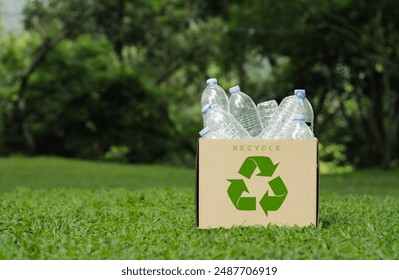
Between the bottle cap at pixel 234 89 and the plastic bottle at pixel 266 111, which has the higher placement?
the bottle cap at pixel 234 89

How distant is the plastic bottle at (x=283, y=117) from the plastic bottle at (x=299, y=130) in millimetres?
32

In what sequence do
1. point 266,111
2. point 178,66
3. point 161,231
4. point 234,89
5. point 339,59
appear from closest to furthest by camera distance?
point 161,231 → point 234,89 → point 266,111 → point 339,59 → point 178,66

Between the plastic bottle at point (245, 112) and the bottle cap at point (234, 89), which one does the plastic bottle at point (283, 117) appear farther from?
the bottle cap at point (234, 89)

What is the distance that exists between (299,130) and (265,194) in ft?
1.52

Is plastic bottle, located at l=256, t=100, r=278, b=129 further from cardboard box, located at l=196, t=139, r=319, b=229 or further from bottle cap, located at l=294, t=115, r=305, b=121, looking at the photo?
cardboard box, located at l=196, t=139, r=319, b=229

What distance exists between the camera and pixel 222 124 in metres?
4.39

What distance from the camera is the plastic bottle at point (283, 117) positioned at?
14.6ft

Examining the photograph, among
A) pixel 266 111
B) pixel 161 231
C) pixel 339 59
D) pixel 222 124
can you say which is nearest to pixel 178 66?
pixel 339 59

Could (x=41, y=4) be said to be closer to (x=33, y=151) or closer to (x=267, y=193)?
(x=33, y=151)

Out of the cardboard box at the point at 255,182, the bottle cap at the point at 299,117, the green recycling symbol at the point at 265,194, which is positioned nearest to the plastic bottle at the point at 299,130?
the bottle cap at the point at 299,117

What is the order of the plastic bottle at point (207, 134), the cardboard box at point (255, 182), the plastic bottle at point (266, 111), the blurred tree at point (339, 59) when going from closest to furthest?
1. the cardboard box at point (255, 182)
2. the plastic bottle at point (207, 134)
3. the plastic bottle at point (266, 111)
4. the blurred tree at point (339, 59)

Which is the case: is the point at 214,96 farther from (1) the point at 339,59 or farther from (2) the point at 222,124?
(1) the point at 339,59

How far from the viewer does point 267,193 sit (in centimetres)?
430

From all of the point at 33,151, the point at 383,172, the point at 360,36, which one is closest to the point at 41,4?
the point at 33,151
